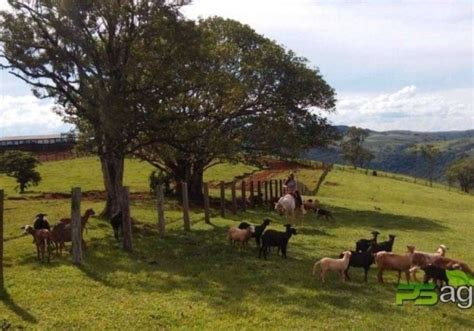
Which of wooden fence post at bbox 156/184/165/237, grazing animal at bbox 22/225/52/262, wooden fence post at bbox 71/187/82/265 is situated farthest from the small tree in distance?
wooden fence post at bbox 71/187/82/265

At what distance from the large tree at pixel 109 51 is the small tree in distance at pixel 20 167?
80.6ft

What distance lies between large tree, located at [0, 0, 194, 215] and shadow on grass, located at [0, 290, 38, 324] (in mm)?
11237

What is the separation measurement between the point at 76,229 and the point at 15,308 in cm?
549

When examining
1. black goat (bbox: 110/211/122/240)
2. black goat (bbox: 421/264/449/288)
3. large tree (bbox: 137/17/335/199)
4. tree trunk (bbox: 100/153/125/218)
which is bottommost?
black goat (bbox: 421/264/449/288)

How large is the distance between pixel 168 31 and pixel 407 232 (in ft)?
59.4

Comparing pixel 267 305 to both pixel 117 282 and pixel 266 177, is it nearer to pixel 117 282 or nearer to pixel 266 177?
pixel 117 282

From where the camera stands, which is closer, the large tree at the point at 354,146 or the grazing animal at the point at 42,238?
the grazing animal at the point at 42,238

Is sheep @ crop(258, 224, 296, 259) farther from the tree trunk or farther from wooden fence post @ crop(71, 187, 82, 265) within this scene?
the tree trunk

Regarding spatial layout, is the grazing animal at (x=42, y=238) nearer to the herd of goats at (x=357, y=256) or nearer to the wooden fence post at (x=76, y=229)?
the herd of goats at (x=357, y=256)

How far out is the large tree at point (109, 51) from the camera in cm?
2534

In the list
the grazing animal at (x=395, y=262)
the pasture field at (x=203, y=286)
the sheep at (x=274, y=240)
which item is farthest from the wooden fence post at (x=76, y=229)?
the grazing animal at (x=395, y=262)

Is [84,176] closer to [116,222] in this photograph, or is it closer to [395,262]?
[116,222]

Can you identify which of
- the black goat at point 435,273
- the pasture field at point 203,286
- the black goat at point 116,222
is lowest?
the pasture field at point 203,286

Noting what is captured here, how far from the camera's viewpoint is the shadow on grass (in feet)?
41.4
